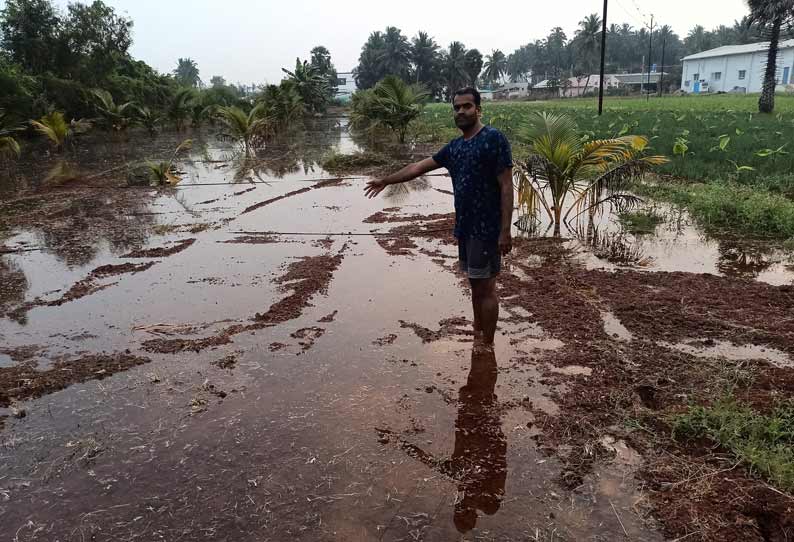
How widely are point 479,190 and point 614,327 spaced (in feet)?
5.06

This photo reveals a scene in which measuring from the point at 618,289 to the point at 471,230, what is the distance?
1953 millimetres

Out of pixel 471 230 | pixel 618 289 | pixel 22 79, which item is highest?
pixel 22 79

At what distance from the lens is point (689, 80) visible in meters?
63.3

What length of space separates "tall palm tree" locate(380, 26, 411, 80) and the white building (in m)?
33.3

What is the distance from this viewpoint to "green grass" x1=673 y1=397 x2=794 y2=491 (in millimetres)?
2336

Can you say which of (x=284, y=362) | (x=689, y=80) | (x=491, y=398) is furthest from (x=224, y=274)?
(x=689, y=80)

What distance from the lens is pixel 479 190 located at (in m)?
3.32

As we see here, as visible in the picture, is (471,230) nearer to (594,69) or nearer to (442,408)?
(442,408)

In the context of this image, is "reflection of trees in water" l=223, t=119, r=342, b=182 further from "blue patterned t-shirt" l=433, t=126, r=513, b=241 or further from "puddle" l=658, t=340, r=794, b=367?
"puddle" l=658, t=340, r=794, b=367

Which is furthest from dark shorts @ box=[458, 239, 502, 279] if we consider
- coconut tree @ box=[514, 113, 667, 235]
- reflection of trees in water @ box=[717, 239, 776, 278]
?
coconut tree @ box=[514, 113, 667, 235]

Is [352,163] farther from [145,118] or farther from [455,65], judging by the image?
[455,65]

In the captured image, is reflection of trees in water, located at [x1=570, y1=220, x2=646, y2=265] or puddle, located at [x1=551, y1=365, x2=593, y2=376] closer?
puddle, located at [x1=551, y1=365, x2=593, y2=376]

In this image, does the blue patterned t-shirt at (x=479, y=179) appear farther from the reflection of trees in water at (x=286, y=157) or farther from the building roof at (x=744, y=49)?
the building roof at (x=744, y=49)

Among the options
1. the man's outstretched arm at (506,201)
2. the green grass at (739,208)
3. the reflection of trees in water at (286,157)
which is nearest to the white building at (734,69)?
the reflection of trees in water at (286,157)
